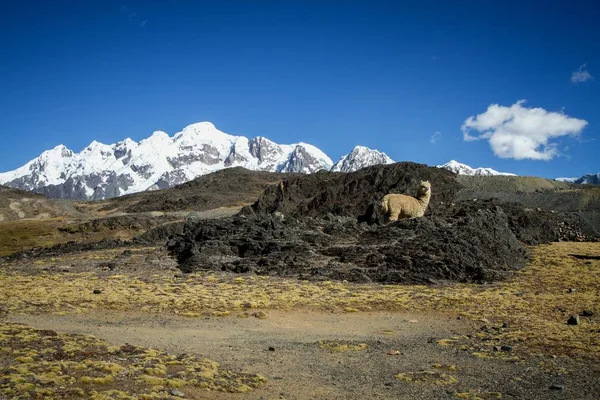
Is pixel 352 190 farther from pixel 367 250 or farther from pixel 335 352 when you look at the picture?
pixel 335 352

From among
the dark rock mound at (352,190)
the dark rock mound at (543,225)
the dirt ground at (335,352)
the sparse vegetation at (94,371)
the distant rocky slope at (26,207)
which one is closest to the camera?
the sparse vegetation at (94,371)

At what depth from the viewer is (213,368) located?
8.88 m

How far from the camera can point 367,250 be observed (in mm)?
22438

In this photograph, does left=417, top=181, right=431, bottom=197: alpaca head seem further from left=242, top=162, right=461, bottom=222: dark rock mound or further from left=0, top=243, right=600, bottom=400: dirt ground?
left=242, top=162, right=461, bottom=222: dark rock mound

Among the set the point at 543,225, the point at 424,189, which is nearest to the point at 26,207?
the point at 424,189

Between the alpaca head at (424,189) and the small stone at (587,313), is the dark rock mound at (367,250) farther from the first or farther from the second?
the small stone at (587,313)

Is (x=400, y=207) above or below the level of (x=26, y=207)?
below

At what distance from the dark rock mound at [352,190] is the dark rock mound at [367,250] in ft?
53.9

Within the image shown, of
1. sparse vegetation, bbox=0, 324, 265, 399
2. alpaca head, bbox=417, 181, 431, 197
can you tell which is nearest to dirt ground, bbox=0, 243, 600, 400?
sparse vegetation, bbox=0, 324, 265, 399

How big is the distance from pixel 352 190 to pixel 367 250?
100 feet

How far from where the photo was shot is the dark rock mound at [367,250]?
803 inches

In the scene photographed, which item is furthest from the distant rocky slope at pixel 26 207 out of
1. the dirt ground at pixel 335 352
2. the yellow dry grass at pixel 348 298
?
the dirt ground at pixel 335 352

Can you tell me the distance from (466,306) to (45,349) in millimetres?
12377

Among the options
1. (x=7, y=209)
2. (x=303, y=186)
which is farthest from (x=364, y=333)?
(x=7, y=209)
